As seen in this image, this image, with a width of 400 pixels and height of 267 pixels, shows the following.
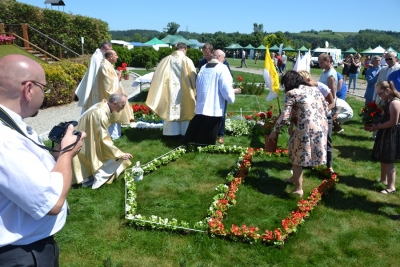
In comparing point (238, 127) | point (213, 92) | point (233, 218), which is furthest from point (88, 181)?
point (238, 127)

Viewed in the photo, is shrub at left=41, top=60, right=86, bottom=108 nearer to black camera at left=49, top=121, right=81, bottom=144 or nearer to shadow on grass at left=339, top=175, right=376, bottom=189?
shadow on grass at left=339, top=175, right=376, bottom=189

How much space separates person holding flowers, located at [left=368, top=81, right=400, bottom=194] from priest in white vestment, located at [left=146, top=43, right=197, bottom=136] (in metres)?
3.73

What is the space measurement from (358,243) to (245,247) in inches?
53.3

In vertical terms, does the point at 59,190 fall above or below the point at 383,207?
above

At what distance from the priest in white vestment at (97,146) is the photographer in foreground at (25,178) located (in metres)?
3.15

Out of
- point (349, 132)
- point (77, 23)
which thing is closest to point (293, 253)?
point (349, 132)

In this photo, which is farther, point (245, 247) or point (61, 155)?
point (245, 247)

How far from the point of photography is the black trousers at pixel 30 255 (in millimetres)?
1756

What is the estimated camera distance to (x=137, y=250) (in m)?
3.74

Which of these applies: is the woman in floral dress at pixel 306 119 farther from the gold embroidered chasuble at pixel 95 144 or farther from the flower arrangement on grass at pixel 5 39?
the flower arrangement on grass at pixel 5 39

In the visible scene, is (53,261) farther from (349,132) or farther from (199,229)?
(349,132)

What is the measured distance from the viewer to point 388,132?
16.6 ft

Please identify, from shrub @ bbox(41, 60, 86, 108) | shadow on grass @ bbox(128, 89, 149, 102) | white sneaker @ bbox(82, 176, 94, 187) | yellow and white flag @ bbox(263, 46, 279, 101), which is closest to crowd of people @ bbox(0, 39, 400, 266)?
white sneaker @ bbox(82, 176, 94, 187)

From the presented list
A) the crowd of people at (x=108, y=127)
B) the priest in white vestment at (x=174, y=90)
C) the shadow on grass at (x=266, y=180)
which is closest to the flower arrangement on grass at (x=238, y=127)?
the crowd of people at (x=108, y=127)
